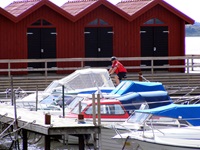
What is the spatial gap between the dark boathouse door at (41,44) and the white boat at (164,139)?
18.0 metres

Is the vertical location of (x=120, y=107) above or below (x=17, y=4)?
below

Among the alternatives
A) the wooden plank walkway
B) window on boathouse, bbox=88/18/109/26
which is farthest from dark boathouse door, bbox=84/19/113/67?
the wooden plank walkway

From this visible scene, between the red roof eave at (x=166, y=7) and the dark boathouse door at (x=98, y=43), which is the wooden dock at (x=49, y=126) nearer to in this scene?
the dark boathouse door at (x=98, y=43)

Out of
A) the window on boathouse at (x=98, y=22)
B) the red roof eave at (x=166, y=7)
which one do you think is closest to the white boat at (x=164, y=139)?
the window on boathouse at (x=98, y=22)

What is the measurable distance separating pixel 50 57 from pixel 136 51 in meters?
4.46

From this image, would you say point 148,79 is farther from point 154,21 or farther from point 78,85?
point 78,85

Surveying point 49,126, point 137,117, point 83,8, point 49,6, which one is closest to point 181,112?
point 137,117

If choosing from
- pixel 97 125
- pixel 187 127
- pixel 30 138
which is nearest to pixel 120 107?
pixel 97 125

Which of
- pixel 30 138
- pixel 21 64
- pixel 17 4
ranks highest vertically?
pixel 17 4

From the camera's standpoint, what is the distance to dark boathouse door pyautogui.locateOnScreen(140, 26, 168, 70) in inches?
1561

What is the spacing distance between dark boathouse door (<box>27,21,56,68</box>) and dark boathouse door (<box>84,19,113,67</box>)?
69.3 inches

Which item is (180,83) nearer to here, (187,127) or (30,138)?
(30,138)

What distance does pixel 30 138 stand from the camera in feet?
92.6

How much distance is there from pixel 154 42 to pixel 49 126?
1916 centimetres
